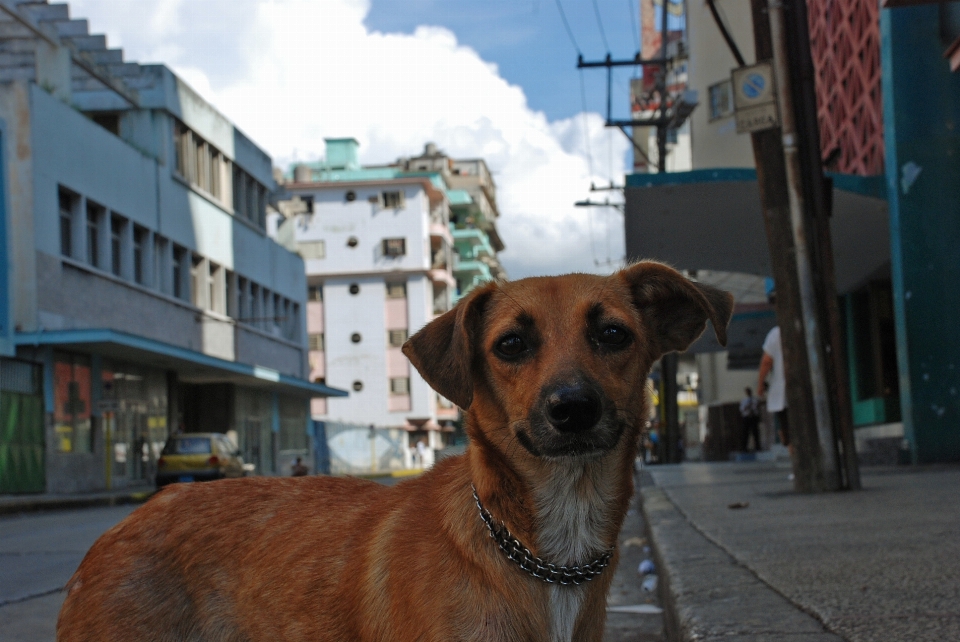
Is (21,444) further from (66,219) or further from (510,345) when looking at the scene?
(510,345)

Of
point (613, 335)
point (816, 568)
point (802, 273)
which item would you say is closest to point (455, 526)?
point (613, 335)

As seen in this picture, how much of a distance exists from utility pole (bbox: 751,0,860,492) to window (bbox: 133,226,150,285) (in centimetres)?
2639

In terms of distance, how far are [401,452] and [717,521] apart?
5817 cm

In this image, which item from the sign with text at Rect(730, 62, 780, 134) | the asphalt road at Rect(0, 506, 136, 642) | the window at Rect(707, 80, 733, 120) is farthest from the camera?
the window at Rect(707, 80, 733, 120)

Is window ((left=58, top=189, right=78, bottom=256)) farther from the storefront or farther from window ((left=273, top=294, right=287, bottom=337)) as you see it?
window ((left=273, top=294, right=287, bottom=337))

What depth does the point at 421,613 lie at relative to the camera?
2631mm

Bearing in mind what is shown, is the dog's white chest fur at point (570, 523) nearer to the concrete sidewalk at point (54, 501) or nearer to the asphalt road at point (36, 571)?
the asphalt road at point (36, 571)

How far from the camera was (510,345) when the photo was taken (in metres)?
3.21

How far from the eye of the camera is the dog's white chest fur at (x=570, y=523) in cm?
277

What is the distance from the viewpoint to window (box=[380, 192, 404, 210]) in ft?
259

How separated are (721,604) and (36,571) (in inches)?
239

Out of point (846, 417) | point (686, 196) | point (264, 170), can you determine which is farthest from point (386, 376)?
point (846, 417)

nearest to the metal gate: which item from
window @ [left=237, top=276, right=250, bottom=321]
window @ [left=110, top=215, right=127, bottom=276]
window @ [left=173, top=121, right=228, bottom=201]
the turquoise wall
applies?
window @ [left=110, top=215, right=127, bottom=276]

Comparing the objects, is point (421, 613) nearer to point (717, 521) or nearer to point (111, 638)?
point (111, 638)
